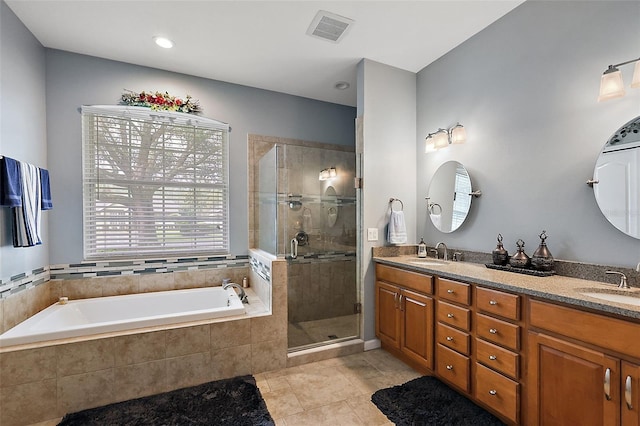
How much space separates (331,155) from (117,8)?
2.04 m

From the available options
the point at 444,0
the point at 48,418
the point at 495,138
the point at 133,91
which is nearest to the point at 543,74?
the point at 495,138

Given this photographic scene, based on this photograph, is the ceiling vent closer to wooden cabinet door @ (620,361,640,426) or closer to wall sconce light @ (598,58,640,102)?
wall sconce light @ (598,58,640,102)

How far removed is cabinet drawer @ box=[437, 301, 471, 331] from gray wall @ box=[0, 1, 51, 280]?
123 inches

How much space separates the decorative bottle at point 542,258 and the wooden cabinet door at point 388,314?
103cm

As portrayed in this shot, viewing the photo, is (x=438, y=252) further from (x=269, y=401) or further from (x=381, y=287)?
(x=269, y=401)

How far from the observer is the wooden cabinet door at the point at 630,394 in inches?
45.1

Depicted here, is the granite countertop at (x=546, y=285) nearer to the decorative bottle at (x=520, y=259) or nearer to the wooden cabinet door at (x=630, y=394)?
the decorative bottle at (x=520, y=259)

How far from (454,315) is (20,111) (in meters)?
3.60

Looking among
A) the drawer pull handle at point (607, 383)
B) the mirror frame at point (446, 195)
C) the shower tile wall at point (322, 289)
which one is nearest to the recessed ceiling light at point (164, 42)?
the shower tile wall at point (322, 289)

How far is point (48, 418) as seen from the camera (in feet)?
5.98

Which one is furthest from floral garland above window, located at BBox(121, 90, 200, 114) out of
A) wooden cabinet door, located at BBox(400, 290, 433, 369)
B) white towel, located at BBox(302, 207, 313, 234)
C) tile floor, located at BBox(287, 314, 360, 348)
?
wooden cabinet door, located at BBox(400, 290, 433, 369)

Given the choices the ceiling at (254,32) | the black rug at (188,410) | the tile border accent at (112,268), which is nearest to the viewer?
the black rug at (188,410)

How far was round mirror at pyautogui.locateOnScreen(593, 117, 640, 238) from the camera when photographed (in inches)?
60.8

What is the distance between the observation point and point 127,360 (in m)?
2.01
